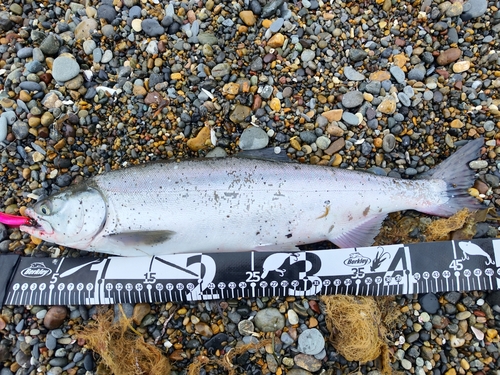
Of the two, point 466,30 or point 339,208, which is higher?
point 466,30

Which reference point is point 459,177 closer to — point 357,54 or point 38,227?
point 357,54

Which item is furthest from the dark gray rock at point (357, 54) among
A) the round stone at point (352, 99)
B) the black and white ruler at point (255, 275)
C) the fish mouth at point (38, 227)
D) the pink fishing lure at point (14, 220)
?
the pink fishing lure at point (14, 220)

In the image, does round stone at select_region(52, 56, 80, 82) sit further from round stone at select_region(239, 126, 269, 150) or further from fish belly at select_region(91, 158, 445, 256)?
round stone at select_region(239, 126, 269, 150)

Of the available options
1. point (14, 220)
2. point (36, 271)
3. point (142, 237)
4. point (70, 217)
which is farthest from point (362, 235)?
point (14, 220)

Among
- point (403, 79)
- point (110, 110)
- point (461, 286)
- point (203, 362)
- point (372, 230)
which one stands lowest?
point (203, 362)

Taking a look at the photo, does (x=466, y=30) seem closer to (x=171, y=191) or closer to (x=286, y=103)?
(x=286, y=103)

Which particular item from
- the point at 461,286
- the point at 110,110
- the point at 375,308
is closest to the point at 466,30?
the point at 461,286
